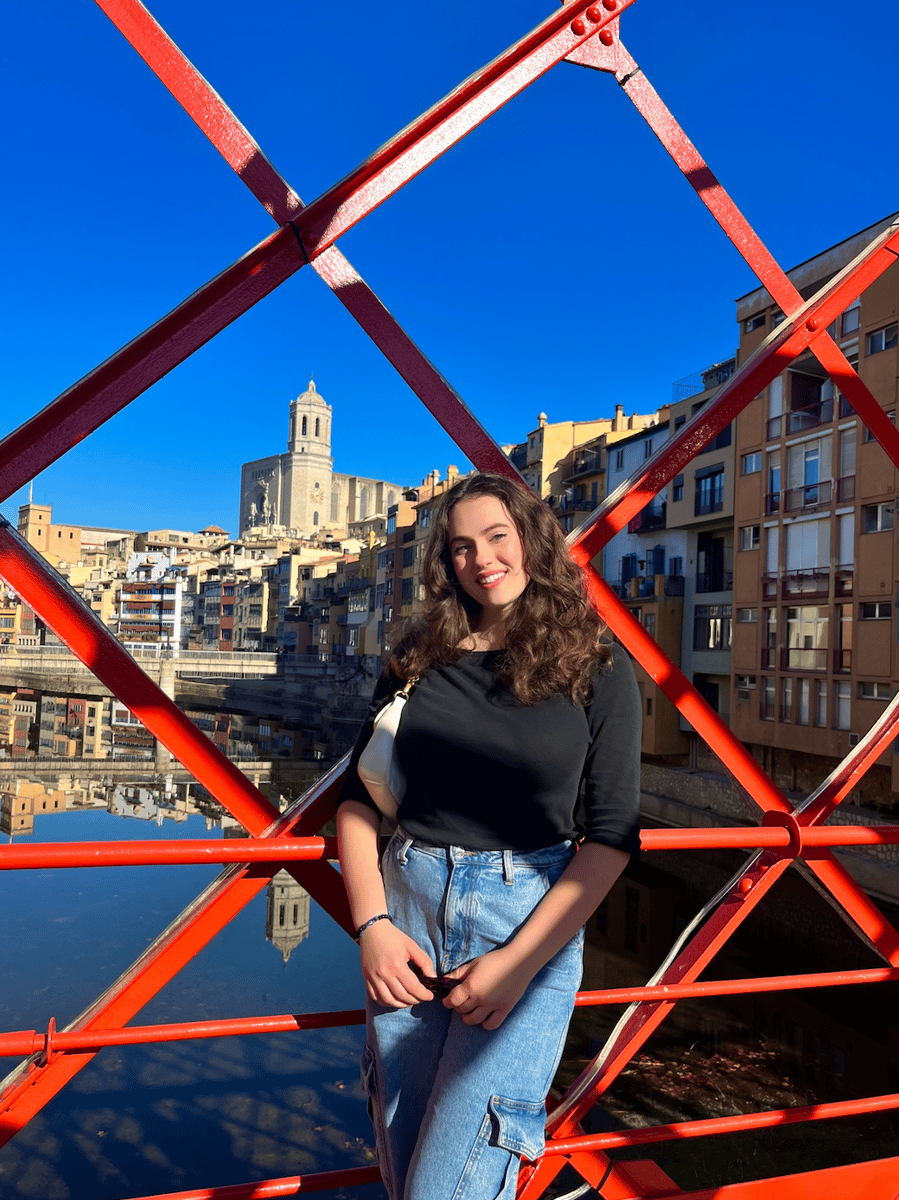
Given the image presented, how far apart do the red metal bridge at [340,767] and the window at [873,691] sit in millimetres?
14643

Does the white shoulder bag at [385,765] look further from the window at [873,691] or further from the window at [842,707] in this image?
the window at [842,707]

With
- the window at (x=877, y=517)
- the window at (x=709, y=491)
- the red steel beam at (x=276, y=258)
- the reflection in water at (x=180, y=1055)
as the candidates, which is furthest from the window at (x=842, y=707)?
the red steel beam at (x=276, y=258)

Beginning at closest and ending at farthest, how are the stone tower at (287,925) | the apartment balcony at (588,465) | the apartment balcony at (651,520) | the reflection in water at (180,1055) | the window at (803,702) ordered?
the reflection in water at (180,1055) → the stone tower at (287,925) → the window at (803,702) → the apartment balcony at (651,520) → the apartment balcony at (588,465)

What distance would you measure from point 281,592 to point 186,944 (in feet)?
191

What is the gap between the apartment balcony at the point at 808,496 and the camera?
1695cm

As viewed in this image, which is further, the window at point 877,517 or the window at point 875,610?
the window at point 877,517

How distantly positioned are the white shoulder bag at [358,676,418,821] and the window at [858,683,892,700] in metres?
15.7

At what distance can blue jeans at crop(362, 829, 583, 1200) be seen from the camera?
4.19 feet

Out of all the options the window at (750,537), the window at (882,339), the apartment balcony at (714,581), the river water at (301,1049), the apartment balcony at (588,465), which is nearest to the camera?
the river water at (301,1049)

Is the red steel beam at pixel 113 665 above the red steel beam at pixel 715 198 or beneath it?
beneath

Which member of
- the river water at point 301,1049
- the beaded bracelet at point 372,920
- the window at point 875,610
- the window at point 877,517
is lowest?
the river water at point 301,1049

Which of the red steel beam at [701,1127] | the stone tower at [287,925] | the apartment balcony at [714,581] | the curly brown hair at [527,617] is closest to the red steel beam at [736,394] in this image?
the curly brown hair at [527,617]

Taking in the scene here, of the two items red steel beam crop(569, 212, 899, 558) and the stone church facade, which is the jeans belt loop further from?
the stone church facade

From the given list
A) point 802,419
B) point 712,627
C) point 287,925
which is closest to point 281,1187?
point 287,925
